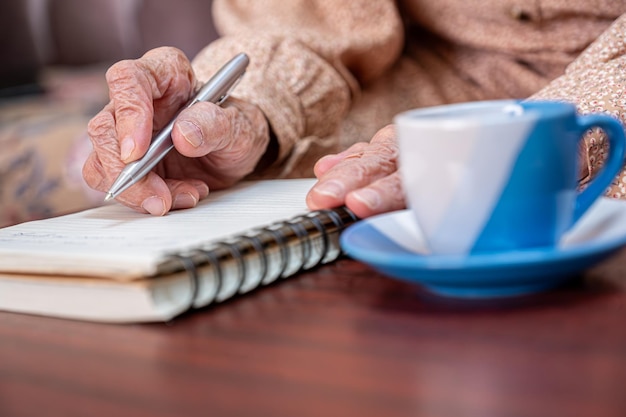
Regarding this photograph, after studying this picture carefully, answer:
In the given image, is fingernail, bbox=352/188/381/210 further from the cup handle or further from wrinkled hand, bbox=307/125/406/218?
the cup handle

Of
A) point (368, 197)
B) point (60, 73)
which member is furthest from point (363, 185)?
point (60, 73)

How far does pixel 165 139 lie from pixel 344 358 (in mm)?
348

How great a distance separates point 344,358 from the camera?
386mm

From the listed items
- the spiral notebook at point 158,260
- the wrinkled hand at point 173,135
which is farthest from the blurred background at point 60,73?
the spiral notebook at point 158,260

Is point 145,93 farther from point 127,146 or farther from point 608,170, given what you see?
point 608,170

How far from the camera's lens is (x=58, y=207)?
159 centimetres

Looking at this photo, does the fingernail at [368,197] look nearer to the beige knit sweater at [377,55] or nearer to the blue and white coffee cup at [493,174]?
the blue and white coffee cup at [493,174]

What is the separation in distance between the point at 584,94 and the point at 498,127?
33 centimetres

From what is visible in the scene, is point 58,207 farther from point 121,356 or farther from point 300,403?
point 300,403

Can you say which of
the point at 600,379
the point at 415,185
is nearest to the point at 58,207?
the point at 415,185

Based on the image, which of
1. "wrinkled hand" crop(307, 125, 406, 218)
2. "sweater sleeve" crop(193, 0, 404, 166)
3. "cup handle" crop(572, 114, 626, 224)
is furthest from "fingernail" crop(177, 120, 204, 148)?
"cup handle" crop(572, 114, 626, 224)

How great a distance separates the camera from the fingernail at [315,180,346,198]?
560 millimetres

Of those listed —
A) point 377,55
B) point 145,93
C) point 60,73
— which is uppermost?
point 145,93

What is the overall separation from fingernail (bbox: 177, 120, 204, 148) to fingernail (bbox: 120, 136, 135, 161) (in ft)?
0.14
